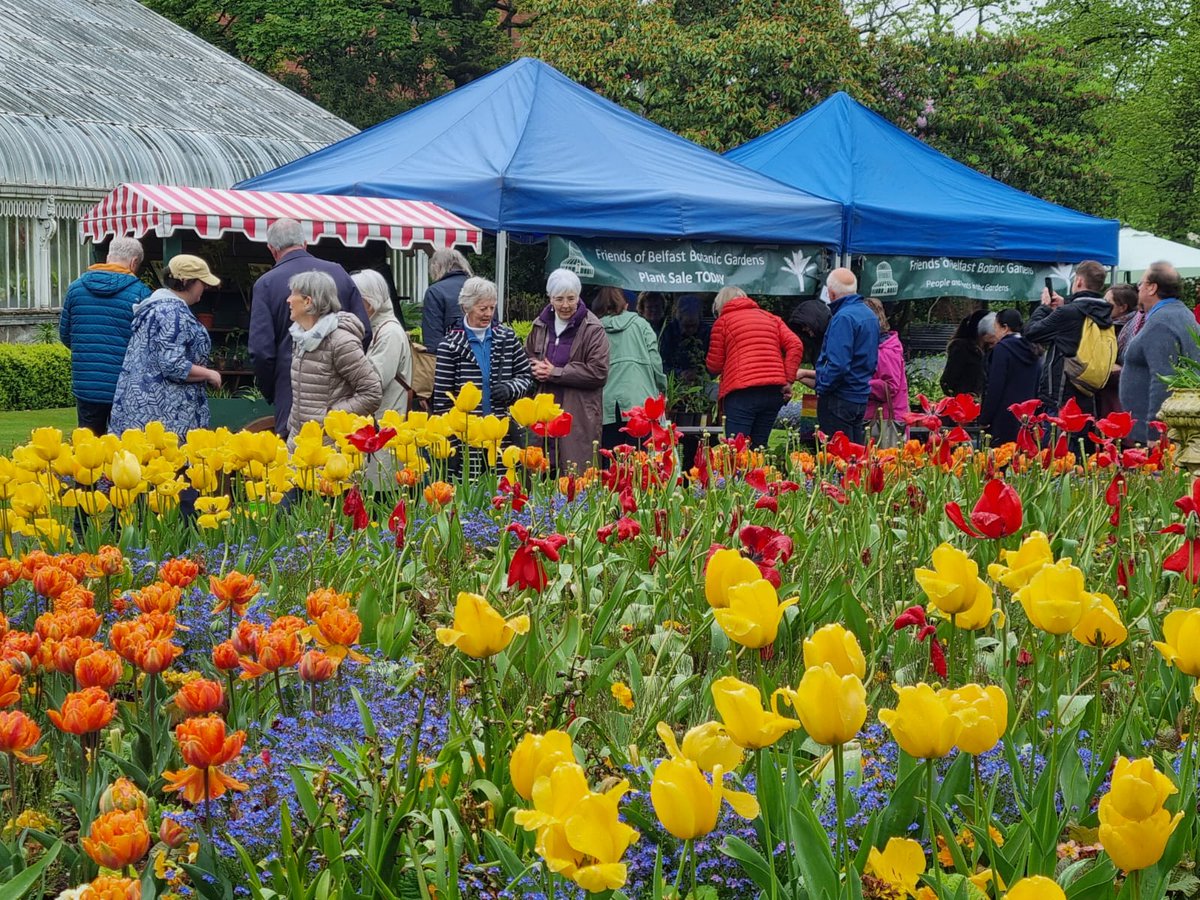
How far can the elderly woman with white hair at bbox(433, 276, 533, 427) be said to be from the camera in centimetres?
677

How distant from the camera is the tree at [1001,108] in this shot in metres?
22.3

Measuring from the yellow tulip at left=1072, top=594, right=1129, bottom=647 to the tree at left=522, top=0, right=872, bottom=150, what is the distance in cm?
1873

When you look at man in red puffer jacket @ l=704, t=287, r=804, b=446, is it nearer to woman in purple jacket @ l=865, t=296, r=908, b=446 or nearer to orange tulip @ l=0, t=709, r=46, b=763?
woman in purple jacket @ l=865, t=296, r=908, b=446

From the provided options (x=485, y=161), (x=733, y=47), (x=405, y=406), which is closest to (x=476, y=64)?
(x=733, y=47)

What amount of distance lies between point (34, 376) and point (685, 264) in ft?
29.4

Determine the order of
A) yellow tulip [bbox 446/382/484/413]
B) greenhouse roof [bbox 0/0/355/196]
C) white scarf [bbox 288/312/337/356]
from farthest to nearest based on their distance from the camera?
greenhouse roof [bbox 0/0/355/196] < white scarf [bbox 288/312/337/356] < yellow tulip [bbox 446/382/484/413]

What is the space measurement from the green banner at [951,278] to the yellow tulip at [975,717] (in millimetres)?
9519

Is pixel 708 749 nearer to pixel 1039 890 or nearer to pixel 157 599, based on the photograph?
pixel 1039 890

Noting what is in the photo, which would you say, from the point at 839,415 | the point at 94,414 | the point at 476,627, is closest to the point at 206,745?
the point at 476,627

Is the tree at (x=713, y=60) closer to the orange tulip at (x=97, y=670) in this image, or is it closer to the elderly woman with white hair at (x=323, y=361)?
the elderly woman with white hair at (x=323, y=361)

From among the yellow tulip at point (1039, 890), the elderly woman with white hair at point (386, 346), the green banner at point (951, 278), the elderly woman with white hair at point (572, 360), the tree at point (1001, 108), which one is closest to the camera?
the yellow tulip at point (1039, 890)

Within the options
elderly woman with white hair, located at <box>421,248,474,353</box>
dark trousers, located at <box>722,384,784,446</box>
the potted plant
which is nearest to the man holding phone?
dark trousers, located at <box>722,384,784,446</box>

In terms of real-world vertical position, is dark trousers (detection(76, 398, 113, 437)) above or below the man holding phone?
below

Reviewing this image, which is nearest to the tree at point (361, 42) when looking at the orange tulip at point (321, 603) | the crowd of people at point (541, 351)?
the crowd of people at point (541, 351)
